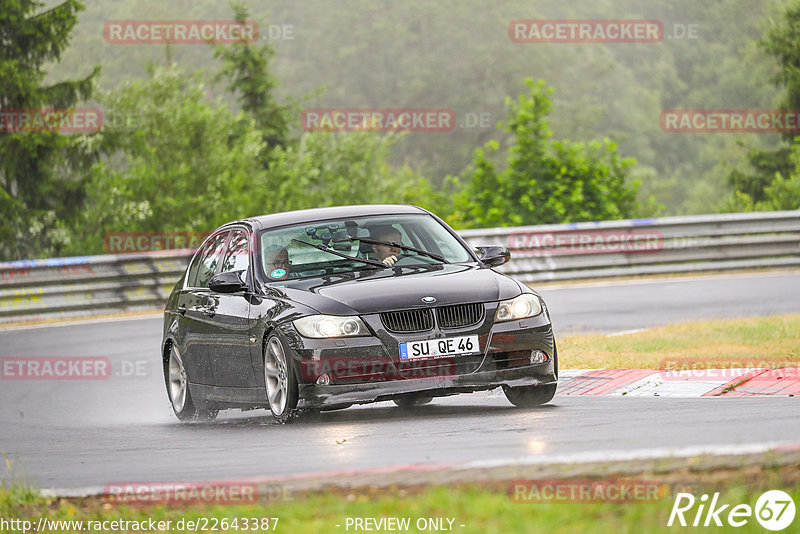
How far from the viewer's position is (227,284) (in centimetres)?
1020

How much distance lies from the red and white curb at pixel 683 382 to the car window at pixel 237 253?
105 inches

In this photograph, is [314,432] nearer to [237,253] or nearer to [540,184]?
[237,253]

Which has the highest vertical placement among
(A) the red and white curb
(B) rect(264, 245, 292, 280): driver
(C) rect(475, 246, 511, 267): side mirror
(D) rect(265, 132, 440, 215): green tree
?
(D) rect(265, 132, 440, 215): green tree

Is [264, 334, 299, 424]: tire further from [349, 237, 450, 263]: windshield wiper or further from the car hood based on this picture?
[349, 237, 450, 263]: windshield wiper

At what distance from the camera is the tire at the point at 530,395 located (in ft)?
32.8

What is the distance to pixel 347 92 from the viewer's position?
15925 centimetres

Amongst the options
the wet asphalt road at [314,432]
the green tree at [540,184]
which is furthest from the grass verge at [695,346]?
the green tree at [540,184]

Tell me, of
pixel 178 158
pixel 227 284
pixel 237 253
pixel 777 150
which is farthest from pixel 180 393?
pixel 777 150

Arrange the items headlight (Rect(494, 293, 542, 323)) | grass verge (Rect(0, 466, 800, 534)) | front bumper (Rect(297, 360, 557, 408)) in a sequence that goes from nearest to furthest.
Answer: grass verge (Rect(0, 466, 800, 534)) → front bumper (Rect(297, 360, 557, 408)) → headlight (Rect(494, 293, 542, 323))

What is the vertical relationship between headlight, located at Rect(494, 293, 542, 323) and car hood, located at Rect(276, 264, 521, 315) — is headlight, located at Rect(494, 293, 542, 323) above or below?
below

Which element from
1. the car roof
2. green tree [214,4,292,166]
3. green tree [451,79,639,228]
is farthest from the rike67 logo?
green tree [214,4,292,166]

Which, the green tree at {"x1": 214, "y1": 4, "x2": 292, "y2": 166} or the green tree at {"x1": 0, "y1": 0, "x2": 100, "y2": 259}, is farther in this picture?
the green tree at {"x1": 214, "y1": 4, "x2": 292, "y2": 166}

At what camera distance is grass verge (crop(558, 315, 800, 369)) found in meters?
12.2

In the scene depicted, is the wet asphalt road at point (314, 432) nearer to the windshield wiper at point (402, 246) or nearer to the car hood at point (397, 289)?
the car hood at point (397, 289)
